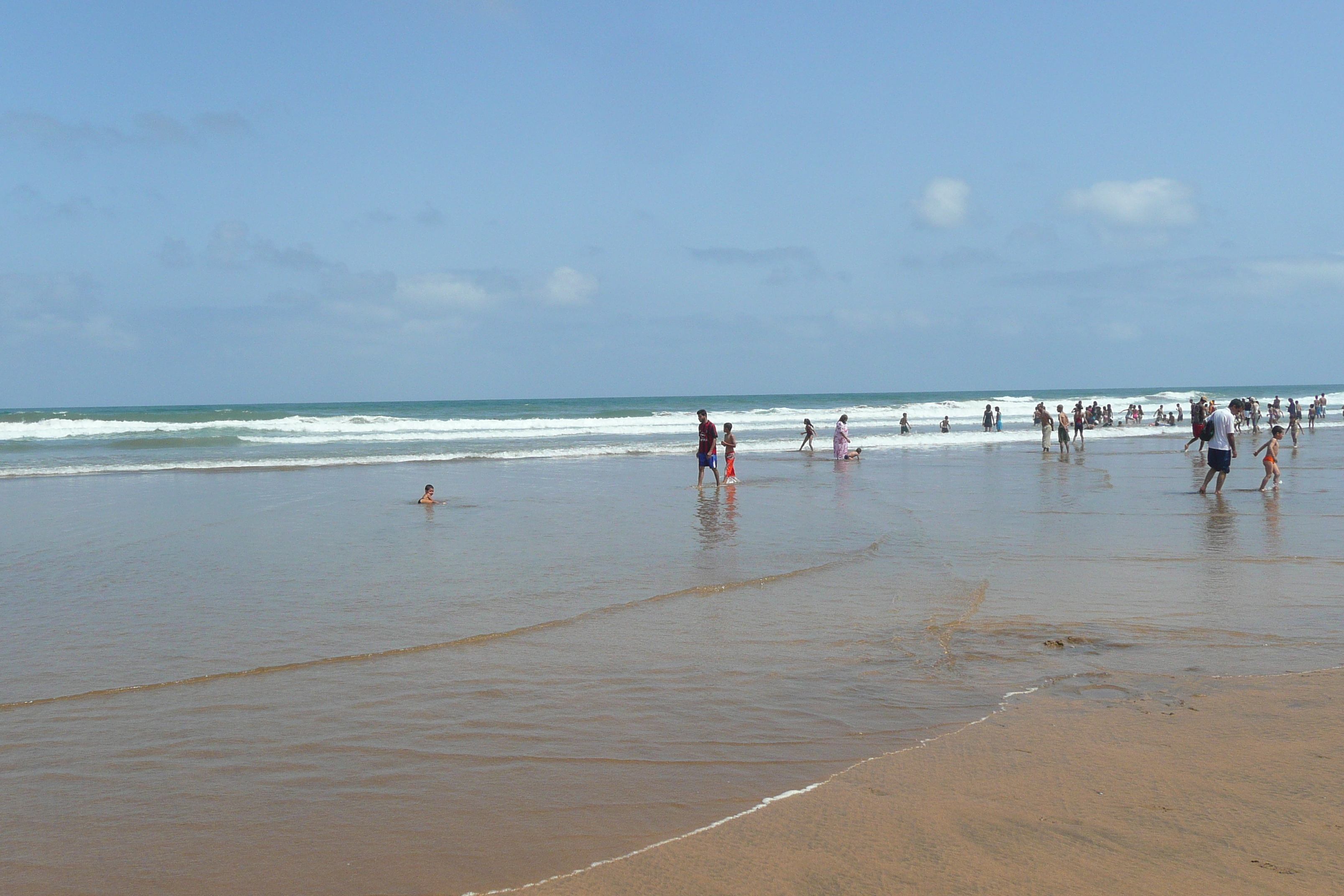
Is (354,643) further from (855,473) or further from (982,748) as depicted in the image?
(855,473)

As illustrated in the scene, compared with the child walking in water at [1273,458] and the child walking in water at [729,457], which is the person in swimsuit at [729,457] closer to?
the child walking in water at [729,457]

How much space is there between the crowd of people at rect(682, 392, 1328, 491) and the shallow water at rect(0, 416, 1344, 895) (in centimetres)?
213

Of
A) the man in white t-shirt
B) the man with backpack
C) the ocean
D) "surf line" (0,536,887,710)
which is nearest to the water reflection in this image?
"surf line" (0,536,887,710)

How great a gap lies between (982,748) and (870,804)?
94 centimetres

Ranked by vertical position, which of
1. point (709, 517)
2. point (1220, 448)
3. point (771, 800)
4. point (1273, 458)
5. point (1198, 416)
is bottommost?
point (771, 800)

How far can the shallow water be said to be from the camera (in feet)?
13.4

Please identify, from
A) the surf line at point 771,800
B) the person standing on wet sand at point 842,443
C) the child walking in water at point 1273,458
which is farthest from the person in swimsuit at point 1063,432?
the surf line at point 771,800

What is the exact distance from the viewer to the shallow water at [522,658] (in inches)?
161

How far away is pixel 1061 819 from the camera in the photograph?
393 cm

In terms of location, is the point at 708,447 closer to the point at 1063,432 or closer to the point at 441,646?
the point at 441,646

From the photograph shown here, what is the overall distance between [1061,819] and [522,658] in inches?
154

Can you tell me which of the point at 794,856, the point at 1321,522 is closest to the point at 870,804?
the point at 794,856

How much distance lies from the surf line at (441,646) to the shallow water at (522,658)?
5 centimetres

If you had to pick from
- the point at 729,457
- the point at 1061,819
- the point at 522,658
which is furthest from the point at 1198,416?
the point at 1061,819
